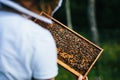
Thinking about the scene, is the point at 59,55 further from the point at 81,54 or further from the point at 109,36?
the point at 109,36

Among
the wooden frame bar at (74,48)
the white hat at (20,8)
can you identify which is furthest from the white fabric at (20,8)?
the wooden frame bar at (74,48)

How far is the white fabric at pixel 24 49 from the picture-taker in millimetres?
2885

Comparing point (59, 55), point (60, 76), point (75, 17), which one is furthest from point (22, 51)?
point (75, 17)

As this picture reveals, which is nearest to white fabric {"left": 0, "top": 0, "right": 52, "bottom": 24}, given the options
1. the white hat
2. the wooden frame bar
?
the white hat

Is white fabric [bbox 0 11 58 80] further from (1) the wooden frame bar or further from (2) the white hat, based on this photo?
(1) the wooden frame bar

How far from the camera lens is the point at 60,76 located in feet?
28.6

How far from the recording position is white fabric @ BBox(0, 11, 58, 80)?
2.88 meters

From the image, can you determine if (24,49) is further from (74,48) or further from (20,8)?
(74,48)

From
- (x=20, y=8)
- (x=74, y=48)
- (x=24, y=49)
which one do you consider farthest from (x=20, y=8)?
(x=74, y=48)

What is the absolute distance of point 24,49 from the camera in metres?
2.90

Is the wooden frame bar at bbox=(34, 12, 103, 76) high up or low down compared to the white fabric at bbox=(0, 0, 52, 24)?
down

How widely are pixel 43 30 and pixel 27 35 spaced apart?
0.27ft

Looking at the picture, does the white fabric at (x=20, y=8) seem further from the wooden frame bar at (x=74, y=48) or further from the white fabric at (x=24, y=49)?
the wooden frame bar at (x=74, y=48)

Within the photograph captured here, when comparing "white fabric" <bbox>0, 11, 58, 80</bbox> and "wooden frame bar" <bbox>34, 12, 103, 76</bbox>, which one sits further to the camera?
"wooden frame bar" <bbox>34, 12, 103, 76</bbox>
